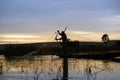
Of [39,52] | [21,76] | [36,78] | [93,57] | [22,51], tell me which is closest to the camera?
[36,78]

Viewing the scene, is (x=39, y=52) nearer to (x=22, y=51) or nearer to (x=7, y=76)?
(x=22, y=51)

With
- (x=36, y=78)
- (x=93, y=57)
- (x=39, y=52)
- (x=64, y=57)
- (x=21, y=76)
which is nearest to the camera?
(x=36, y=78)

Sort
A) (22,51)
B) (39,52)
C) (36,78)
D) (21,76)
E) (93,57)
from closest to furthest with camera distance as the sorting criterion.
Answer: (36,78), (21,76), (93,57), (39,52), (22,51)

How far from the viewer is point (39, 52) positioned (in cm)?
4284

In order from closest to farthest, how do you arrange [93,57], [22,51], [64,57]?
[64,57] < [93,57] < [22,51]

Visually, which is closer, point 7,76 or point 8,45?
point 7,76

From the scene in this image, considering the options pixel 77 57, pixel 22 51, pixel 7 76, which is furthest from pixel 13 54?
pixel 7 76

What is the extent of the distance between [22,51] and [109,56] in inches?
544

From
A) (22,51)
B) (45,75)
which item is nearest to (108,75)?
(45,75)

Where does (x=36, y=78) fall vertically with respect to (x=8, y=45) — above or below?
below

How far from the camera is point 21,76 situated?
2012cm

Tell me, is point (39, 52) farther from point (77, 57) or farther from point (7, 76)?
point (7, 76)

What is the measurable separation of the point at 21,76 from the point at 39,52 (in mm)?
22726

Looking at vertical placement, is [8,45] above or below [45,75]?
above
